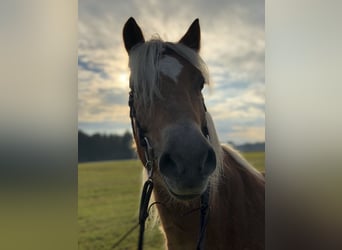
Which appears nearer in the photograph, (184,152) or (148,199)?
(184,152)

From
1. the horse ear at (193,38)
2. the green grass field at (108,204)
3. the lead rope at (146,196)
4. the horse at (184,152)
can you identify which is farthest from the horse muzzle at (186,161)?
the green grass field at (108,204)

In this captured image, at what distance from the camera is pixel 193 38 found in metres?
1.30

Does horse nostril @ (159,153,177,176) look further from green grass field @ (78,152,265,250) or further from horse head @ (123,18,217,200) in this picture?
green grass field @ (78,152,265,250)

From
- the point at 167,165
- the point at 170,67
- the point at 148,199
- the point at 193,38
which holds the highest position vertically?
the point at 193,38

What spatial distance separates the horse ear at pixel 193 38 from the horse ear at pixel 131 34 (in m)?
0.17

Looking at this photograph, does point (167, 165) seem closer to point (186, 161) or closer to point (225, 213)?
point (186, 161)

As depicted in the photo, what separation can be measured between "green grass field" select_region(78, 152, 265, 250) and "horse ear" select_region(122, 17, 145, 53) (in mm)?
747

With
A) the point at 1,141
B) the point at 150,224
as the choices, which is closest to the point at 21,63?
the point at 1,141

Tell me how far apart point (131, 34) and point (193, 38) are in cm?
25

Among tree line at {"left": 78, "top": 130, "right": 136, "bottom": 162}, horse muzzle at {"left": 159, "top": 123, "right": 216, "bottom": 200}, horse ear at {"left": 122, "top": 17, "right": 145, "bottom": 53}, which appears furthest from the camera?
tree line at {"left": 78, "top": 130, "right": 136, "bottom": 162}

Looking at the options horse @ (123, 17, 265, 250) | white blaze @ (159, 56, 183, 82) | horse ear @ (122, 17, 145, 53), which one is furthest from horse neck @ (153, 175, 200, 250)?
horse ear @ (122, 17, 145, 53)

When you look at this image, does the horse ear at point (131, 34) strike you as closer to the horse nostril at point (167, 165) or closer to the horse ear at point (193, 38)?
the horse ear at point (193, 38)

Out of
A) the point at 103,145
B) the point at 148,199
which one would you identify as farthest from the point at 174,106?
the point at 103,145

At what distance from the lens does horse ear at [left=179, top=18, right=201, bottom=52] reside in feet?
4.22
